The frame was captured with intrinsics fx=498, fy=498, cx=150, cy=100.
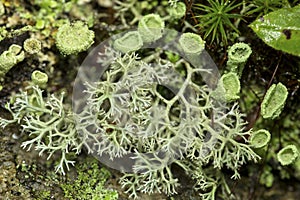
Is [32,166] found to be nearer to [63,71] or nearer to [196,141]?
[63,71]

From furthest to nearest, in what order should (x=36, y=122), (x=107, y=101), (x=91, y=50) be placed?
(x=91, y=50) → (x=107, y=101) → (x=36, y=122)

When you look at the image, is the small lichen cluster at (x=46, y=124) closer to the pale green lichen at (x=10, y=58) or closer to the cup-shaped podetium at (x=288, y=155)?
the pale green lichen at (x=10, y=58)

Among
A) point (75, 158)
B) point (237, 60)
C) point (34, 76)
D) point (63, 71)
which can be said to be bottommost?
point (75, 158)

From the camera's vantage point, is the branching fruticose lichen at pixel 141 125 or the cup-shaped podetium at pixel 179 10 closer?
the branching fruticose lichen at pixel 141 125

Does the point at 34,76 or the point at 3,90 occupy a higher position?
the point at 34,76

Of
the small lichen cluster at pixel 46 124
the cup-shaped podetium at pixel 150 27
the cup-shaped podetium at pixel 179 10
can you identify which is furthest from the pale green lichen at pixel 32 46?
the cup-shaped podetium at pixel 179 10

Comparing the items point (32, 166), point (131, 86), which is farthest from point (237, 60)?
point (32, 166)

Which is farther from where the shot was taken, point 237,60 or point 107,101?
point 107,101
